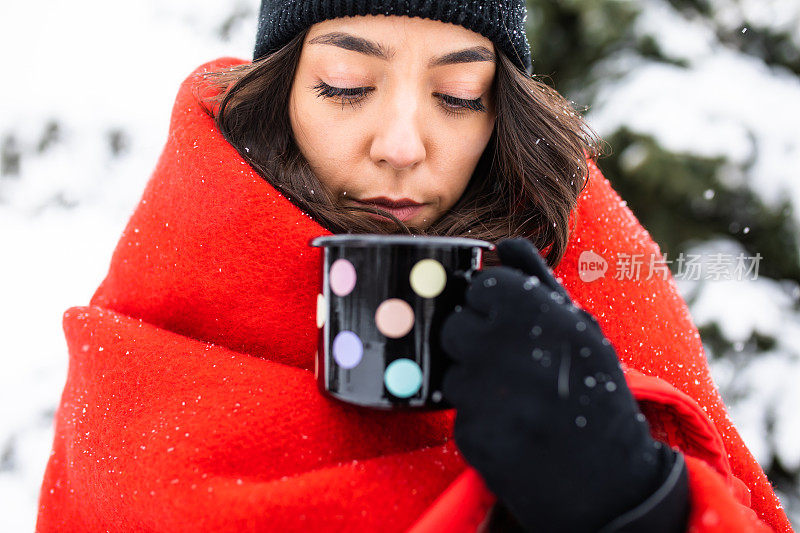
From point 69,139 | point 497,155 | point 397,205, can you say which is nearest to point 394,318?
point 397,205

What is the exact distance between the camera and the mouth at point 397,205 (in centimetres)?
93

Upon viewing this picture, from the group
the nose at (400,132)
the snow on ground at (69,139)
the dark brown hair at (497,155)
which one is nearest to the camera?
the nose at (400,132)

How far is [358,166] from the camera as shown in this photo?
0.90 metres

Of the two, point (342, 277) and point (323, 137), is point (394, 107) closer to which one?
point (323, 137)

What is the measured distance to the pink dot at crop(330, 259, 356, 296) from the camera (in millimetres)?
604

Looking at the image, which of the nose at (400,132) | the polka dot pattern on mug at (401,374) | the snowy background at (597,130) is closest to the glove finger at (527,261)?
the polka dot pattern on mug at (401,374)

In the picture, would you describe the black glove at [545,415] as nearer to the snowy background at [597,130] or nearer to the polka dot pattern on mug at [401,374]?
the polka dot pattern on mug at [401,374]

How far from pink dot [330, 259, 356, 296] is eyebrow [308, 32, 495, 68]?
37cm

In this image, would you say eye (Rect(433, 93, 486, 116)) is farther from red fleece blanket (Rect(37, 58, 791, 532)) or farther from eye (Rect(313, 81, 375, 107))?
red fleece blanket (Rect(37, 58, 791, 532))

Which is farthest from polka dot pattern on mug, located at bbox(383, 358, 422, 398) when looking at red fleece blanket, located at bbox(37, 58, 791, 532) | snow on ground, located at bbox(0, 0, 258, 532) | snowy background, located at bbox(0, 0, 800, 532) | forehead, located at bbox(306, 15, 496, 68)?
snow on ground, located at bbox(0, 0, 258, 532)

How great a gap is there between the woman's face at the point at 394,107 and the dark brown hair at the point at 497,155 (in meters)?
0.03

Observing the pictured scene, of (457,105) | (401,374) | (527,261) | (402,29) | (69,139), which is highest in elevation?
(402,29)

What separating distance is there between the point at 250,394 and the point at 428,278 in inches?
12.2

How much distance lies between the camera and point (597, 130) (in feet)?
6.23
